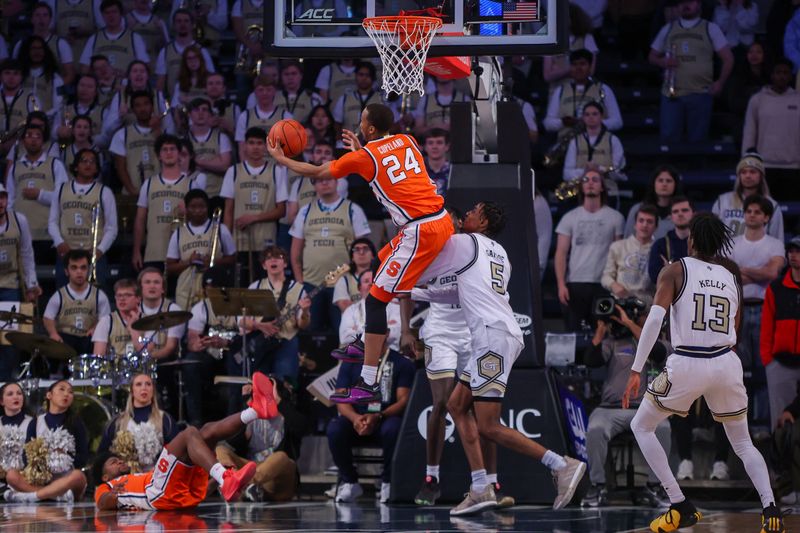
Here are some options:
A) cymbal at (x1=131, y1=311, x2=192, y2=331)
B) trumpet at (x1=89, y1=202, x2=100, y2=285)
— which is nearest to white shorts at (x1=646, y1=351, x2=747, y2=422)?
cymbal at (x1=131, y1=311, x2=192, y2=331)

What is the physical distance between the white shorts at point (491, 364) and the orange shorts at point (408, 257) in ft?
2.55

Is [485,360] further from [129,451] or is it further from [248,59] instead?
[248,59]

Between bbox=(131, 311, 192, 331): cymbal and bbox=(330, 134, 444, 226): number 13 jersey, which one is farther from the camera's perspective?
bbox=(131, 311, 192, 331): cymbal

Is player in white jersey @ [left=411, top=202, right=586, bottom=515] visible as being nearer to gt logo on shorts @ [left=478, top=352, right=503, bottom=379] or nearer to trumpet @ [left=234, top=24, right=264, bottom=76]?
gt logo on shorts @ [left=478, top=352, right=503, bottom=379]

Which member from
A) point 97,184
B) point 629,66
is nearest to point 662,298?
point 97,184

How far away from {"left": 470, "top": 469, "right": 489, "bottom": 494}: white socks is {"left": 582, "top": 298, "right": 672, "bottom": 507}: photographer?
1.33 meters

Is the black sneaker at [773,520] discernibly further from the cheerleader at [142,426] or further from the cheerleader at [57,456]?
the cheerleader at [57,456]

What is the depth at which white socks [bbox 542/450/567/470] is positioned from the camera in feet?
33.7

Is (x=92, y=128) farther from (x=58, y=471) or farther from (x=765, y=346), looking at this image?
(x=765, y=346)

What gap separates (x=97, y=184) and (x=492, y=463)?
731 centimetres

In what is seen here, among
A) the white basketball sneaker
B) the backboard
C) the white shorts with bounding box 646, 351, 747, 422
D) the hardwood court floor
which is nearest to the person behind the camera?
the white shorts with bounding box 646, 351, 747, 422

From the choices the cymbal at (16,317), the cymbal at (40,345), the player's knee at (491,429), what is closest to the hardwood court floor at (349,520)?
the player's knee at (491,429)

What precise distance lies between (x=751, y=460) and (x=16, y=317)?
26.9 ft

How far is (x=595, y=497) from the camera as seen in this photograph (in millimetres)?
11219
